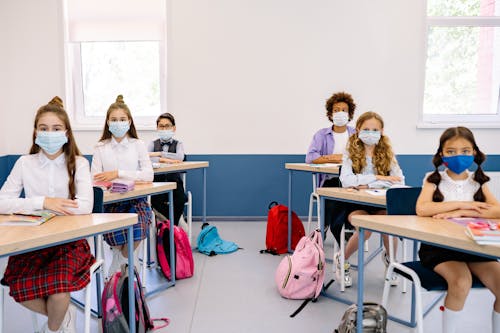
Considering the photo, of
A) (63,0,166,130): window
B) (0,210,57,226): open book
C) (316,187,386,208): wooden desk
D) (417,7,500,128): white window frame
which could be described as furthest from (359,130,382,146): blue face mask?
(63,0,166,130): window

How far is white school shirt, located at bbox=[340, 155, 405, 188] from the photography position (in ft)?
8.14

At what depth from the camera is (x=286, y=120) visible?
15.2 ft

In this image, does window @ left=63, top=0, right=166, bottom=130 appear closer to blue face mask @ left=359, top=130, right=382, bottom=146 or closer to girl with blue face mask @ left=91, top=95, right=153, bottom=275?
girl with blue face mask @ left=91, top=95, right=153, bottom=275

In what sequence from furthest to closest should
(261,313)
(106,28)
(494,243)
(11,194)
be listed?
1. (106,28)
2. (261,313)
3. (11,194)
4. (494,243)

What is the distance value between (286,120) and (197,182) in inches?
50.2

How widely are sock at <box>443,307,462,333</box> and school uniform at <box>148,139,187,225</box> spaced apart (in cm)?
235

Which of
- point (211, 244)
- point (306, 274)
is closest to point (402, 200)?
point (306, 274)

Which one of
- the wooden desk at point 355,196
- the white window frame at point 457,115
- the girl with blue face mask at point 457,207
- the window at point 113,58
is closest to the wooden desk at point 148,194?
the wooden desk at point 355,196

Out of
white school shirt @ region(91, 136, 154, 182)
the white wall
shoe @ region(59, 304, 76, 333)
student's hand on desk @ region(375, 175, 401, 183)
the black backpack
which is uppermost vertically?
the white wall

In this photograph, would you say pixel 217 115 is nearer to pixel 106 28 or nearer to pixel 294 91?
pixel 294 91

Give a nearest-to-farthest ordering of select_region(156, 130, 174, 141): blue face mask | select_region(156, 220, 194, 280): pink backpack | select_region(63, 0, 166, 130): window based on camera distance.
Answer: select_region(156, 220, 194, 280): pink backpack
select_region(156, 130, 174, 141): blue face mask
select_region(63, 0, 166, 130): window

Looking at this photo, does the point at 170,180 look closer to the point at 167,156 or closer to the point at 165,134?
the point at 167,156

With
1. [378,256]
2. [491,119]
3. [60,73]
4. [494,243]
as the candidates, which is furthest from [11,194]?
[491,119]

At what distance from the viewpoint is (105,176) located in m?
2.49
